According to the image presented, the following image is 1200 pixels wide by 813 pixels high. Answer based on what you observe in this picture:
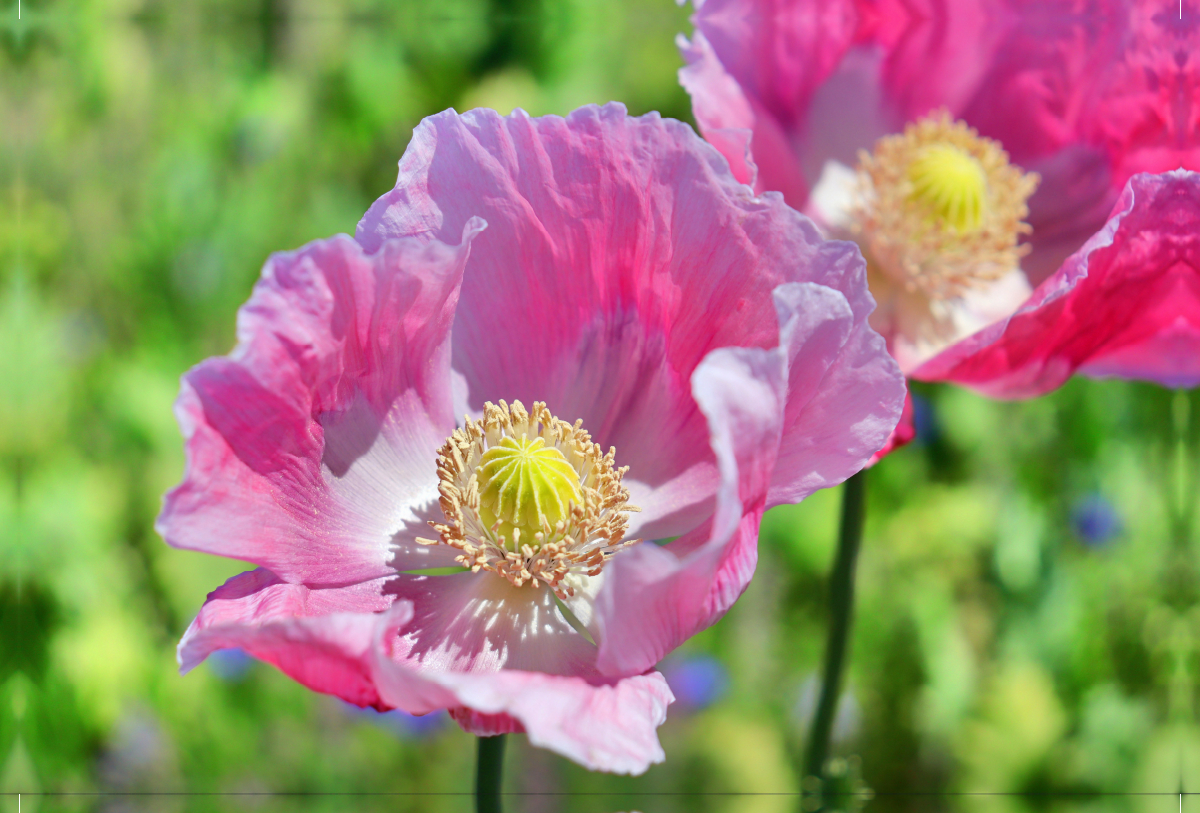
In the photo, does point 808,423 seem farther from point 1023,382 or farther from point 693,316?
point 1023,382

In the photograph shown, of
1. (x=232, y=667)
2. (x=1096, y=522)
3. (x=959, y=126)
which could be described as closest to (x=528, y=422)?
(x=959, y=126)

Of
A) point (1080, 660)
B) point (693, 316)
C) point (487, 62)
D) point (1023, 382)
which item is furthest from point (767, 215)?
point (487, 62)

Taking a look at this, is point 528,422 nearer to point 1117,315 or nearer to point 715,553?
point 715,553

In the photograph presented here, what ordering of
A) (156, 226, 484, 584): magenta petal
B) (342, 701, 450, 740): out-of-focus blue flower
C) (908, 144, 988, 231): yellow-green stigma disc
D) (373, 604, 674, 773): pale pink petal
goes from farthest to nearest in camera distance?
(342, 701, 450, 740): out-of-focus blue flower, (908, 144, 988, 231): yellow-green stigma disc, (156, 226, 484, 584): magenta petal, (373, 604, 674, 773): pale pink petal

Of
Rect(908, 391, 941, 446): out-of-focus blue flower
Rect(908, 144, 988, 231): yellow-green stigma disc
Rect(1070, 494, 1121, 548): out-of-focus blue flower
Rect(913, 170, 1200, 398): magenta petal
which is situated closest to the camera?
Rect(913, 170, 1200, 398): magenta petal

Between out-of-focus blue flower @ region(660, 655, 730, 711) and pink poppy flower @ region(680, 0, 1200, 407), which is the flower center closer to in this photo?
pink poppy flower @ region(680, 0, 1200, 407)

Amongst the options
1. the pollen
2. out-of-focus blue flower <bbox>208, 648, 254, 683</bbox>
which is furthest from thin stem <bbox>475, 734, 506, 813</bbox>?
out-of-focus blue flower <bbox>208, 648, 254, 683</bbox>

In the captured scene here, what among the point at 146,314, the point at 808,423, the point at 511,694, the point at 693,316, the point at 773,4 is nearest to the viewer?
the point at 511,694
